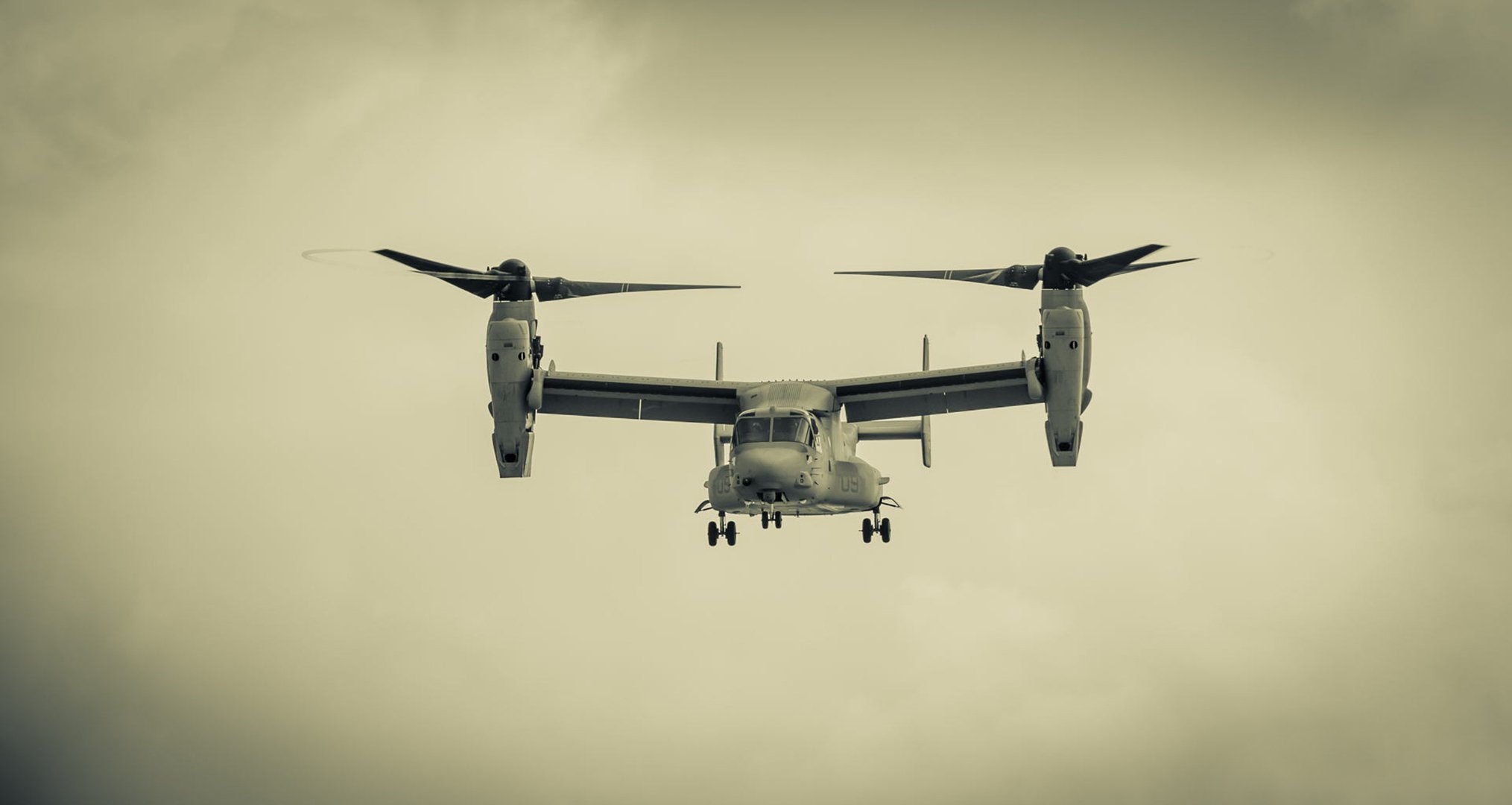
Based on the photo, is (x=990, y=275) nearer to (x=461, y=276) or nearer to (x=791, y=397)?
(x=791, y=397)

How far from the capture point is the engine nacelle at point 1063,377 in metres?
31.5

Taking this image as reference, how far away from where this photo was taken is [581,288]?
3403cm

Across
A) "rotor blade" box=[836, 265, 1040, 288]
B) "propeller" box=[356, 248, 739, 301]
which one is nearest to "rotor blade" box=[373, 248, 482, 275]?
"propeller" box=[356, 248, 739, 301]

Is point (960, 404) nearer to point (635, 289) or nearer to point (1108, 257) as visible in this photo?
point (1108, 257)

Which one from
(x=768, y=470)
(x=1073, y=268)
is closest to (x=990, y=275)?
(x=1073, y=268)

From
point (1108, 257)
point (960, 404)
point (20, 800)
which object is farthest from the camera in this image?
point (20, 800)

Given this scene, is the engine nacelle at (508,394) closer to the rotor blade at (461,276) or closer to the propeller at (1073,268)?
the rotor blade at (461,276)

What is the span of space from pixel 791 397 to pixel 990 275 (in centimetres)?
485

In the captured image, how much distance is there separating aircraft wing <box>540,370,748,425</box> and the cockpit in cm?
273

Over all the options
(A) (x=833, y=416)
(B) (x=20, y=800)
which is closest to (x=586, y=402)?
(A) (x=833, y=416)

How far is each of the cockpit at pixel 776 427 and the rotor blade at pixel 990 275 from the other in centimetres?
355

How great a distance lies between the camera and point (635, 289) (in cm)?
3419

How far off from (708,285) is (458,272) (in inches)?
194

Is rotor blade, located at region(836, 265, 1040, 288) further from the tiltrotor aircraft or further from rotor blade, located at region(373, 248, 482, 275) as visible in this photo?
rotor blade, located at region(373, 248, 482, 275)
